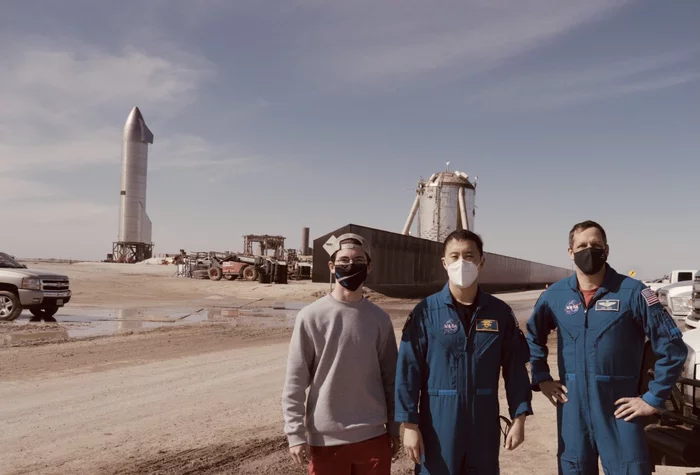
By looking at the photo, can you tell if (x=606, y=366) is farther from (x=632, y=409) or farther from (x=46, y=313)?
(x=46, y=313)

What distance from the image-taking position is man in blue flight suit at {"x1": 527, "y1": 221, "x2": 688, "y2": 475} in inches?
132

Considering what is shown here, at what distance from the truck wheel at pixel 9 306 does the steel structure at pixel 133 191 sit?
54720mm

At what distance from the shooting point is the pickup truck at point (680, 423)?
391 cm

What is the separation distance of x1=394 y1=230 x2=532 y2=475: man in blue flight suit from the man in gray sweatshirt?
15 centimetres

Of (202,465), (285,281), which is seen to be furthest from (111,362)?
(285,281)

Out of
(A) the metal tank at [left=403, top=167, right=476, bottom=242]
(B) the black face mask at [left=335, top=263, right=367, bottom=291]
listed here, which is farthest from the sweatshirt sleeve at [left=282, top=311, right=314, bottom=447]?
(A) the metal tank at [left=403, top=167, right=476, bottom=242]

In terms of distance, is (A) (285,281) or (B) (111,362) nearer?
(B) (111,362)

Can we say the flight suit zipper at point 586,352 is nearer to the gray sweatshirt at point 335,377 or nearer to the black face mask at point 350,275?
the gray sweatshirt at point 335,377

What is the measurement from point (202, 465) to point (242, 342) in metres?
8.78

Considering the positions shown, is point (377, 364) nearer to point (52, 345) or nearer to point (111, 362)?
point (111, 362)

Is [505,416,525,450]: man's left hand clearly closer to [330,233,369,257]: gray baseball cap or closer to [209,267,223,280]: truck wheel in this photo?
[330,233,369,257]: gray baseball cap

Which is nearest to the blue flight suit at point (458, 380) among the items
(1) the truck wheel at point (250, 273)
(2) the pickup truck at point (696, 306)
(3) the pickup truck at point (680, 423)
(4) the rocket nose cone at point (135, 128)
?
(3) the pickup truck at point (680, 423)

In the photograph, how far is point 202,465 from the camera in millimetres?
5402

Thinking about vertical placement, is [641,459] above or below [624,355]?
below
